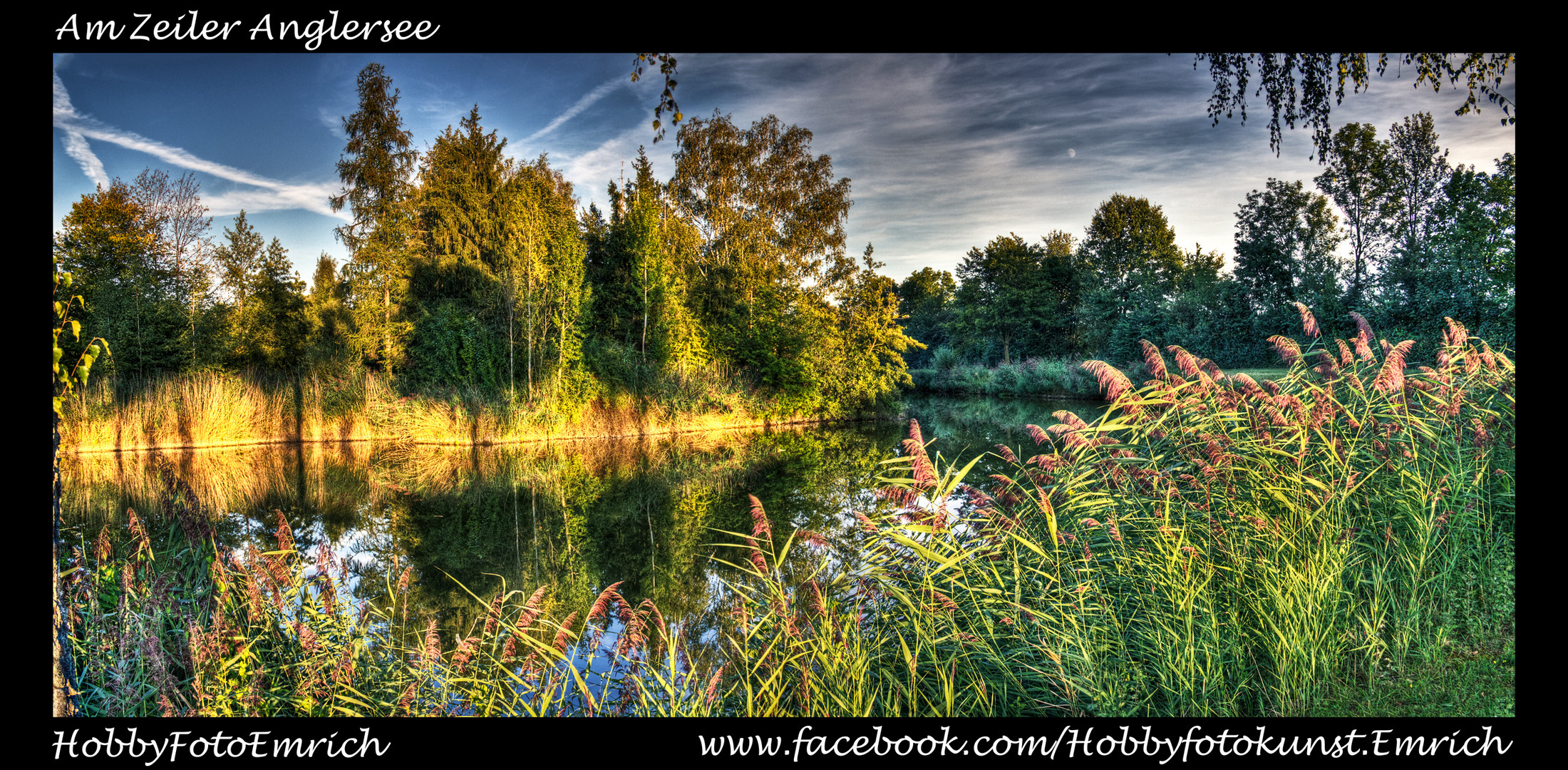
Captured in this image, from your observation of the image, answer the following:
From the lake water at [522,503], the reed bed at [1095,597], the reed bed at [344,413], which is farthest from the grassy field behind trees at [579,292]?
the reed bed at [1095,597]

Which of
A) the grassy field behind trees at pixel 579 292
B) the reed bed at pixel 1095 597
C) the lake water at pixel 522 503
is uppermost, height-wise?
the grassy field behind trees at pixel 579 292

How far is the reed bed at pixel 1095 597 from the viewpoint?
108 inches

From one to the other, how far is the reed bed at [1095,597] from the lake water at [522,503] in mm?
651

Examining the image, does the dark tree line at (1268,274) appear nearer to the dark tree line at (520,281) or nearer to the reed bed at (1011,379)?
the reed bed at (1011,379)

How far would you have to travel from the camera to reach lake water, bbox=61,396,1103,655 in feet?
20.3

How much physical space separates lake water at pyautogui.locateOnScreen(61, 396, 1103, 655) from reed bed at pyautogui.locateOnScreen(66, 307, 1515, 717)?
65cm

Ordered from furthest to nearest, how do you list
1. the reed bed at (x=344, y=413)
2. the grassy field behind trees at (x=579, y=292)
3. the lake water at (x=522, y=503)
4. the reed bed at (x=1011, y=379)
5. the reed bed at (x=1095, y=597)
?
1. the reed bed at (x=1011, y=379)
2. the grassy field behind trees at (x=579, y=292)
3. the reed bed at (x=344, y=413)
4. the lake water at (x=522, y=503)
5. the reed bed at (x=1095, y=597)

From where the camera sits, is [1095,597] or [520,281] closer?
[1095,597]

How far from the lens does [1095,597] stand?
10.2 ft

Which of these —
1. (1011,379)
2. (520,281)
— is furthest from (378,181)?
(1011,379)

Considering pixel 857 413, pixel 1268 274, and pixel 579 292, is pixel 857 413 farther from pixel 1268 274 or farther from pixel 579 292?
pixel 1268 274

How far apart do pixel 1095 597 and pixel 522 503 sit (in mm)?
8982

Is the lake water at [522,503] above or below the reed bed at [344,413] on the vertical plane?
below

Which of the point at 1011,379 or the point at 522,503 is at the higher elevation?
the point at 1011,379
